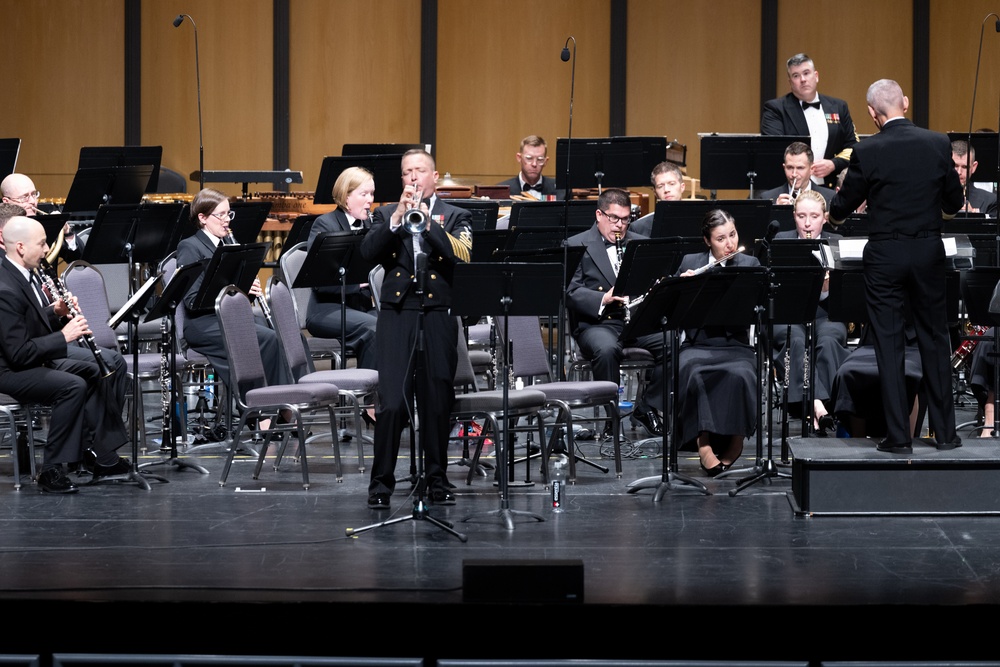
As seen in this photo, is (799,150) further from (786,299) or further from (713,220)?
(786,299)

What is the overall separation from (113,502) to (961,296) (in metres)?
4.45

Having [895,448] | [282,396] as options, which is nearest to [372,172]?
[282,396]

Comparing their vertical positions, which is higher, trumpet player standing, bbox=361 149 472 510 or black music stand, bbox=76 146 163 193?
black music stand, bbox=76 146 163 193

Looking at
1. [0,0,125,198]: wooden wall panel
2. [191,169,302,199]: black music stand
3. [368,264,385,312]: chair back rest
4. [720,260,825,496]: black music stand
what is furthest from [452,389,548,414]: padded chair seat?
[0,0,125,198]: wooden wall panel

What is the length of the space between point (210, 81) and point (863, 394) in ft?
27.9

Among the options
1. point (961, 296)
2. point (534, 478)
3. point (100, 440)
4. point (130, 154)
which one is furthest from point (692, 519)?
point (130, 154)

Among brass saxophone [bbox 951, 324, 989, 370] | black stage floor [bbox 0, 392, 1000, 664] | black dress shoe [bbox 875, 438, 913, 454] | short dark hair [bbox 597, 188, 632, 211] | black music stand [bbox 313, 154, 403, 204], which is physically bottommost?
black stage floor [bbox 0, 392, 1000, 664]

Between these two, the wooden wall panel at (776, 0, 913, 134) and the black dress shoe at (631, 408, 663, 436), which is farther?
the wooden wall panel at (776, 0, 913, 134)

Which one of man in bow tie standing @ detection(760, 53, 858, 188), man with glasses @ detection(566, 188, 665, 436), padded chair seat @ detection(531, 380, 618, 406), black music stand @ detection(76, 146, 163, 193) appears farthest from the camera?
man in bow tie standing @ detection(760, 53, 858, 188)

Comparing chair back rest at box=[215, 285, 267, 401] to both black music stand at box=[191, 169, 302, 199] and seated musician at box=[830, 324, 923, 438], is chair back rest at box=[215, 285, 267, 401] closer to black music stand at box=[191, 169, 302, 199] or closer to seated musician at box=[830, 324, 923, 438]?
seated musician at box=[830, 324, 923, 438]

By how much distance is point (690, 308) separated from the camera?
20.8 feet

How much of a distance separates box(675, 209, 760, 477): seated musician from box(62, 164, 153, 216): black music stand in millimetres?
3680

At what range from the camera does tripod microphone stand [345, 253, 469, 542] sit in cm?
562

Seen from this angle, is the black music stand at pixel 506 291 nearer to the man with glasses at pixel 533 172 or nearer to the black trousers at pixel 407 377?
the black trousers at pixel 407 377
